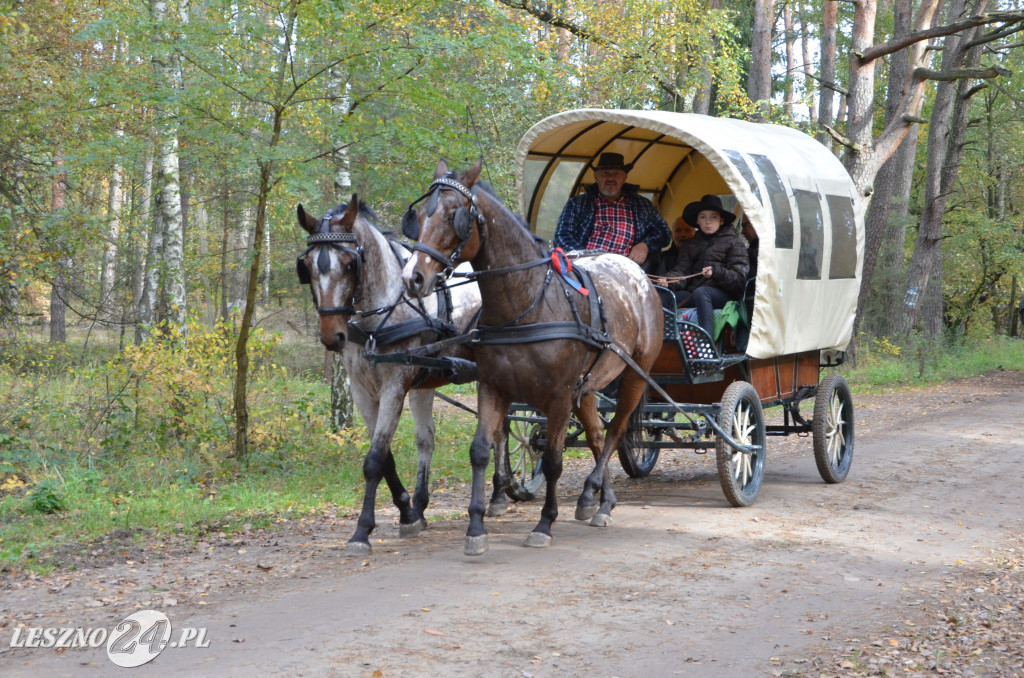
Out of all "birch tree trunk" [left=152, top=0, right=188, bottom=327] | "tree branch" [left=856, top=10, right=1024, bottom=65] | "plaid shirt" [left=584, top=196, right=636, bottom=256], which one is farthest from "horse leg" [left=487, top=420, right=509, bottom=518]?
"tree branch" [left=856, top=10, right=1024, bottom=65]

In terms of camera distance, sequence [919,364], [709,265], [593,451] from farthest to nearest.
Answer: [919,364]
[709,265]
[593,451]

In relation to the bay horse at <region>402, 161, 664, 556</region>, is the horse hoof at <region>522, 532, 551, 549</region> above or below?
below

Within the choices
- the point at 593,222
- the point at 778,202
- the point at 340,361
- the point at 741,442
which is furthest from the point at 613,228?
the point at 340,361

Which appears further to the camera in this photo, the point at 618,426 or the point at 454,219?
the point at 618,426

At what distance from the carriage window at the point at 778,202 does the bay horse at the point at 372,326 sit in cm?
292

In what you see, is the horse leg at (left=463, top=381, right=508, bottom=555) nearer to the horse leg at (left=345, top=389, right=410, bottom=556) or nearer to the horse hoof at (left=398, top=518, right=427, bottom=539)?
the horse leg at (left=345, top=389, right=410, bottom=556)

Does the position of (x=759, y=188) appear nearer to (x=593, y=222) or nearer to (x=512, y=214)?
(x=593, y=222)

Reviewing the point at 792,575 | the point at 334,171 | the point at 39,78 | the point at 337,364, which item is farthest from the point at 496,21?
the point at 792,575

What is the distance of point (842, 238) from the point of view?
30.6ft

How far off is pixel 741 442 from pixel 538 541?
2.31 m

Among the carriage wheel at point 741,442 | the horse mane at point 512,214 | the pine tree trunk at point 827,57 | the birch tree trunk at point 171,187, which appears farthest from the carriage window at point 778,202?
the pine tree trunk at point 827,57

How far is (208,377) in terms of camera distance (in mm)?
9680

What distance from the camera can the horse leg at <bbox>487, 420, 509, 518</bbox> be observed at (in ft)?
25.8

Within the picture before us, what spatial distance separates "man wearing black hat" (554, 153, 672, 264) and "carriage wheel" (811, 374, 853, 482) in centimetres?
212
